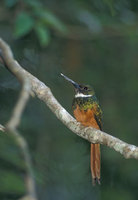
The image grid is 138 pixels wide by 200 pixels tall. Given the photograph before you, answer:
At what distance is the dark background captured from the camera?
445 centimetres

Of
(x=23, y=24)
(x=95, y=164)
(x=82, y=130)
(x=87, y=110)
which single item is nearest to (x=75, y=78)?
(x=87, y=110)

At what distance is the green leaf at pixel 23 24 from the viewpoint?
3.69m

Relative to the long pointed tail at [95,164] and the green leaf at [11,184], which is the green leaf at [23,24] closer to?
the long pointed tail at [95,164]

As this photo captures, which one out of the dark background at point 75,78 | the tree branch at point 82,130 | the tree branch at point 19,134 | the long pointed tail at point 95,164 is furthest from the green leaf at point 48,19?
the tree branch at point 19,134

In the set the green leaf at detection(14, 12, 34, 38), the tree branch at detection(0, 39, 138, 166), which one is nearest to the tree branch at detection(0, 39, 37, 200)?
the tree branch at detection(0, 39, 138, 166)

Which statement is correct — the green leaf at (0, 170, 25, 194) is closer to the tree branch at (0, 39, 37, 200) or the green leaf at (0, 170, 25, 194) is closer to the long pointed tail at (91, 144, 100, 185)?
the tree branch at (0, 39, 37, 200)

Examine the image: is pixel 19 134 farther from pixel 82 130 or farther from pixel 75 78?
pixel 75 78

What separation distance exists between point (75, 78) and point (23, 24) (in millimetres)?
2348

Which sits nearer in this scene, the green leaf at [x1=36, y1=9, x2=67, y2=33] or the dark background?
the green leaf at [x1=36, y1=9, x2=67, y2=33]

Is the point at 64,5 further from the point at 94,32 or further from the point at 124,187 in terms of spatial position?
the point at 124,187

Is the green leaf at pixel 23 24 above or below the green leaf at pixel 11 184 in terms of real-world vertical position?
above

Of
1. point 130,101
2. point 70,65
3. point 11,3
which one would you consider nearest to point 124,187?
point 130,101

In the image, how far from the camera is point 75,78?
602cm

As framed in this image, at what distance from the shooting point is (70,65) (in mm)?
6172
